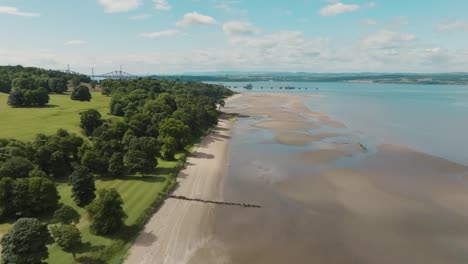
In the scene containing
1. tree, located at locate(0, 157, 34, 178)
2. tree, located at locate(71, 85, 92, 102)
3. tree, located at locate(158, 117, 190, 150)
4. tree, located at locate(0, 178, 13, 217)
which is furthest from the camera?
tree, located at locate(71, 85, 92, 102)

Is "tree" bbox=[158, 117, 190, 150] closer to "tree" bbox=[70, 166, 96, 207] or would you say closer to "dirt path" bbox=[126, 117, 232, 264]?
"dirt path" bbox=[126, 117, 232, 264]

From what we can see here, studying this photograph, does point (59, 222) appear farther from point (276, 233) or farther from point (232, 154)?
point (232, 154)

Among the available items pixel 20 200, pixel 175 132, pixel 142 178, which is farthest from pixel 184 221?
pixel 175 132

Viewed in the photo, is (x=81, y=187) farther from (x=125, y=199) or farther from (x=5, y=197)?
(x=5, y=197)

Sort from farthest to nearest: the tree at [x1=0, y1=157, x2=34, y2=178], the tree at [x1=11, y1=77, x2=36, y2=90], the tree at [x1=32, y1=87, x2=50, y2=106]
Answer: the tree at [x1=11, y1=77, x2=36, y2=90]
the tree at [x1=32, y1=87, x2=50, y2=106]
the tree at [x1=0, y1=157, x2=34, y2=178]

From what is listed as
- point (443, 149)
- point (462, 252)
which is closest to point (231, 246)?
point (462, 252)

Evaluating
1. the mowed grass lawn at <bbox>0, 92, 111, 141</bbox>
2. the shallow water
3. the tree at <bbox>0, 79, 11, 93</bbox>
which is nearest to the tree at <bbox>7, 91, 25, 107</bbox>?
the mowed grass lawn at <bbox>0, 92, 111, 141</bbox>

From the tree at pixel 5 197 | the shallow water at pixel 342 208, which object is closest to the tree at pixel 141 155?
the shallow water at pixel 342 208
